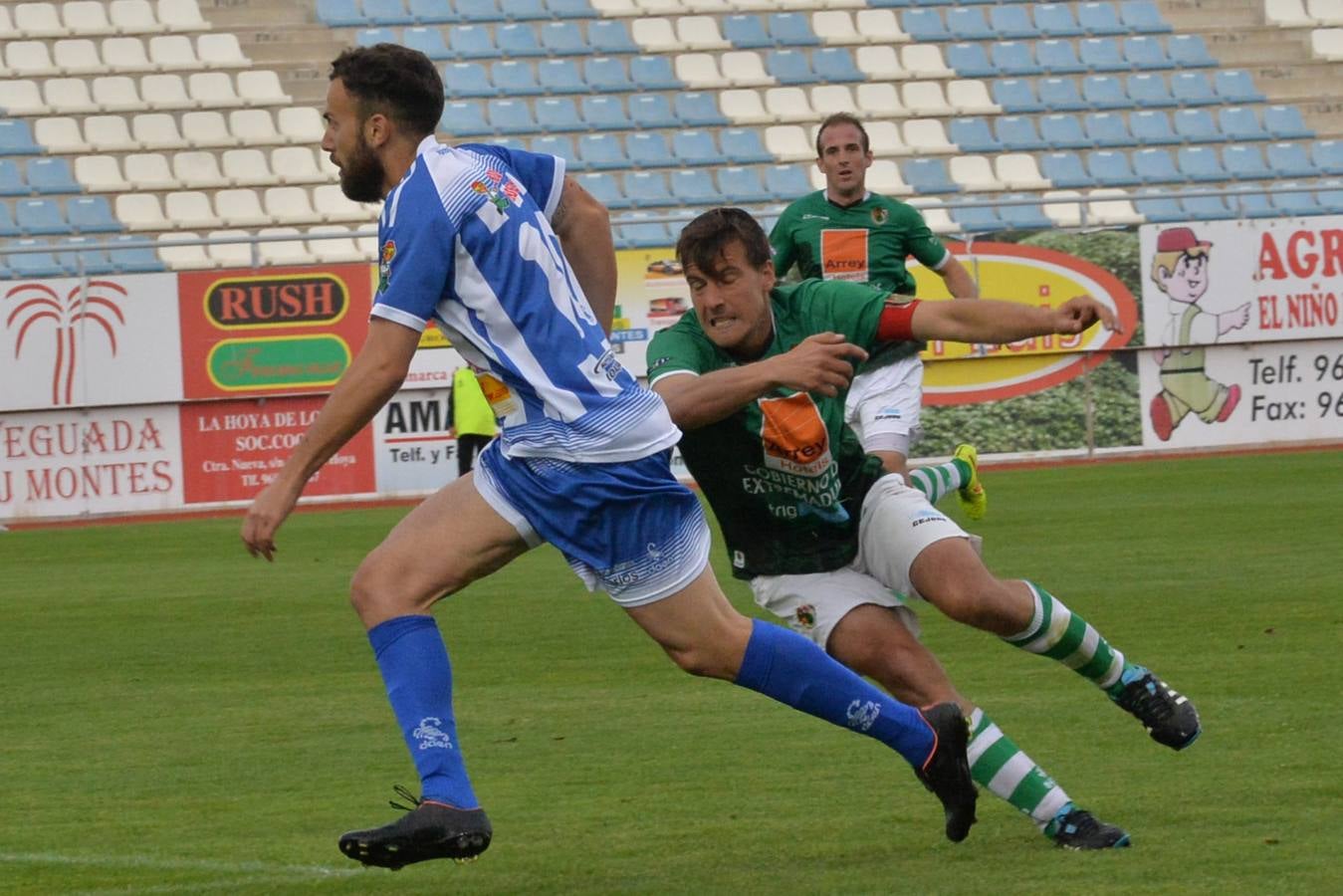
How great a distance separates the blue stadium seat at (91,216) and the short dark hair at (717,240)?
20023mm

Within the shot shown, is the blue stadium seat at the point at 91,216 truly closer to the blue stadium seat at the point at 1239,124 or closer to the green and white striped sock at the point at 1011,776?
the blue stadium seat at the point at 1239,124

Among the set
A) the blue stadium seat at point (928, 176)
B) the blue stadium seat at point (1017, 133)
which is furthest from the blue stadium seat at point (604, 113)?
the blue stadium seat at point (1017, 133)

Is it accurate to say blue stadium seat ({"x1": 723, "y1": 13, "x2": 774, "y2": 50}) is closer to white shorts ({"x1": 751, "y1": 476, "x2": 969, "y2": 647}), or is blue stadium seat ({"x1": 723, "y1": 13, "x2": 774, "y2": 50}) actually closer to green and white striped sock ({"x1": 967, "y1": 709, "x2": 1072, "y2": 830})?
white shorts ({"x1": 751, "y1": 476, "x2": 969, "y2": 647})

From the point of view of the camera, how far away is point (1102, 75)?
28438 millimetres

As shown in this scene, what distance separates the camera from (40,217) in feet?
77.6

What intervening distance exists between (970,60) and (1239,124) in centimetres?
387

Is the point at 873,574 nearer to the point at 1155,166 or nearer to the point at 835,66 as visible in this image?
the point at 1155,166

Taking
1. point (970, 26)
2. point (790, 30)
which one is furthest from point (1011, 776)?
point (970, 26)

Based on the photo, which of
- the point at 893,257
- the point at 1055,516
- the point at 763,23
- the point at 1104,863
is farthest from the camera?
the point at 763,23

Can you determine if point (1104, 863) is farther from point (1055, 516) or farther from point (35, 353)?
point (35, 353)

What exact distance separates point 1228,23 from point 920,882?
89.6 ft

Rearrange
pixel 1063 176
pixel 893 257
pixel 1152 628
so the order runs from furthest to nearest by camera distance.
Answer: pixel 1063 176 → pixel 893 257 → pixel 1152 628

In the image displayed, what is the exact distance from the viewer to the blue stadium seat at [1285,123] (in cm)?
2798

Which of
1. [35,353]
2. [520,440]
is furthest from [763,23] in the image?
[520,440]
